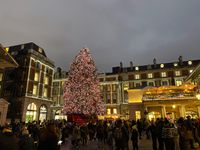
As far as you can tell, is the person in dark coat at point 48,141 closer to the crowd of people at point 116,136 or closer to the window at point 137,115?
the crowd of people at point 116,136

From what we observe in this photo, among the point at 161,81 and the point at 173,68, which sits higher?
the point at 173,68

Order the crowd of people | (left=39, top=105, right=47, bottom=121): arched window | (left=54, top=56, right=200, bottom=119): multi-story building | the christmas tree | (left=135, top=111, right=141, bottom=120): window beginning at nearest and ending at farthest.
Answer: the crowd of people
the christmas tree
(left=135, top=111, right=141, bottom=120): window
(left=39, top=105, right=47, bottom=121): arched window
(left=54, top=56, right=200, bottom=119): multi-story building

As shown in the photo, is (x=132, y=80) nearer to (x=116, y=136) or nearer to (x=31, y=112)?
(x=31, y=112)

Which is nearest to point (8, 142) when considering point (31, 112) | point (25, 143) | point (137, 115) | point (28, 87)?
point (25, 143)

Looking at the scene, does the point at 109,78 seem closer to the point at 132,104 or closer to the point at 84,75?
the point at 132,104

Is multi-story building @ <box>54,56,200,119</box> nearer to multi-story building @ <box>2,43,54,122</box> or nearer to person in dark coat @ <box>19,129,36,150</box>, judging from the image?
multi-story building @ <box>2,43,54,122</box>

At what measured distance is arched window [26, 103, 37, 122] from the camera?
131ft

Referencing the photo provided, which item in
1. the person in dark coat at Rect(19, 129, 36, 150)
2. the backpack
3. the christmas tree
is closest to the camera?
the person in dark coat at Rect(19, 129, 36, 150)

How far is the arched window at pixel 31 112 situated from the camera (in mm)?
39978

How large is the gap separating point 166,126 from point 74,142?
6742 millimetres

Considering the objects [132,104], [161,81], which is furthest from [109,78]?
[132,104]

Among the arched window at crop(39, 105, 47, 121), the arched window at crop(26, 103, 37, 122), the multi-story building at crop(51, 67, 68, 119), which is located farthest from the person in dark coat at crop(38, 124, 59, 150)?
the multi-story building at crop(51, 67, 68, 119)

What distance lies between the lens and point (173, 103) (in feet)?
94.9

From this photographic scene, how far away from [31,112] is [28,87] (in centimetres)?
563
